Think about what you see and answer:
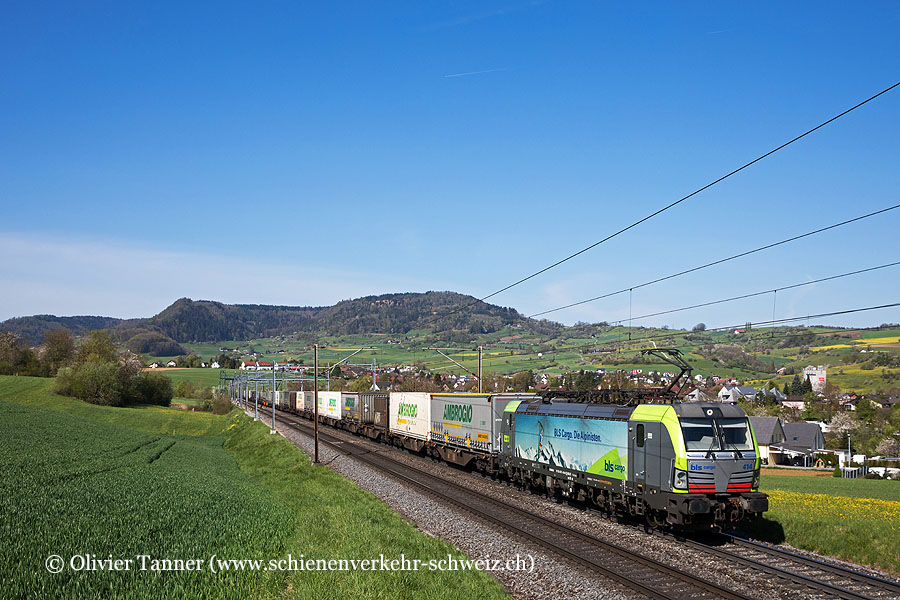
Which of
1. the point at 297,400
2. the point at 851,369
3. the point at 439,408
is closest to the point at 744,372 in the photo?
the point at 851,369

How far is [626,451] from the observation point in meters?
19.9

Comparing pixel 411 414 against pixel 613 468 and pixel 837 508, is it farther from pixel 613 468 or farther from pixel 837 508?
pixel 837 508

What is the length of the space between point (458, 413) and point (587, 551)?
1765cm

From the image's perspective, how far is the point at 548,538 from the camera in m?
18.6

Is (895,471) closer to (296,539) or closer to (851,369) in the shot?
(296,539)

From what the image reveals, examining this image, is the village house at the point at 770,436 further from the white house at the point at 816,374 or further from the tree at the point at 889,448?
the white house at the point at 816,374

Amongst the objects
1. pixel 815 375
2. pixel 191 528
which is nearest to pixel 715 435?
pixel 191 528

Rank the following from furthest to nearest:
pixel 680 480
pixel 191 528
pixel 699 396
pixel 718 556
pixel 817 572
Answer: pixel 699 396
pixel 680 480
pixel 718 556
pixel 191 528
pixel 817 572

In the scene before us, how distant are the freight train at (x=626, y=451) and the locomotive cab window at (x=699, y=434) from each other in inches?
1.1

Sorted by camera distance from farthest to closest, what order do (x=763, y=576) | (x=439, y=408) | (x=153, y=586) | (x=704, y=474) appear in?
1. (x=439, y=408)
2. (x=704, y=474)
3. (x=763, y=576)
4. (x=153, y=586)

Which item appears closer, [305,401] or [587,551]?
[587,551]

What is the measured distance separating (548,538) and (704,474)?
15.6 ft

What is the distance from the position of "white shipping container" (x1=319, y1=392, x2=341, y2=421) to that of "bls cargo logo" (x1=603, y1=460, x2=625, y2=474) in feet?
155

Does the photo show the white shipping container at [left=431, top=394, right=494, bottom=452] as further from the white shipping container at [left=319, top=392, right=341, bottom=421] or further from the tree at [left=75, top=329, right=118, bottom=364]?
the tree at [left=75, top=329, right=118, bottom=364]
